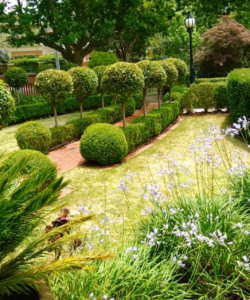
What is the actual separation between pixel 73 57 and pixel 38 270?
20.0 meters

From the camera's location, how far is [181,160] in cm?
765

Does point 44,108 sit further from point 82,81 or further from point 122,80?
point 122,80

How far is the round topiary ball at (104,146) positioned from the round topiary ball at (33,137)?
1.30m

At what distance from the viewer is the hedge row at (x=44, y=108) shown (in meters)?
14.1

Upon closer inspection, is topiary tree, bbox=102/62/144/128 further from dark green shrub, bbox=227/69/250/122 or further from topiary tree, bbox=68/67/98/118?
dark green shrub, bbox=227/69/250/122

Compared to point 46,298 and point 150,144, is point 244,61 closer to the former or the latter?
point 150,144

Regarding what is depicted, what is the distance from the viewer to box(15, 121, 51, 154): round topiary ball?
813cm

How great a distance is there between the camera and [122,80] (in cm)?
839

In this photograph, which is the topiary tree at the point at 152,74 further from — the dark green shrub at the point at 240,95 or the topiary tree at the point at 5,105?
the topiary tree at the point at 5,105

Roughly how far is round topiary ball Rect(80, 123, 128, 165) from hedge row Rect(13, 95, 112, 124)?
700cm

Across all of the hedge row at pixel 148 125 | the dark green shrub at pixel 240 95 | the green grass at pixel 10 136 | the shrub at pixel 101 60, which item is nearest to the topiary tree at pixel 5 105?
the green grass at pixel 10 136

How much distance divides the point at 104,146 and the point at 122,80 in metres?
2.11

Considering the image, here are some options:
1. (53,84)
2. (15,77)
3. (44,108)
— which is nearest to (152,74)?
Result: (53,84)

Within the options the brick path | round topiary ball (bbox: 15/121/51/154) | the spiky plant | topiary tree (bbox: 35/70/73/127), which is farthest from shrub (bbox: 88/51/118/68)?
the spiky plant
